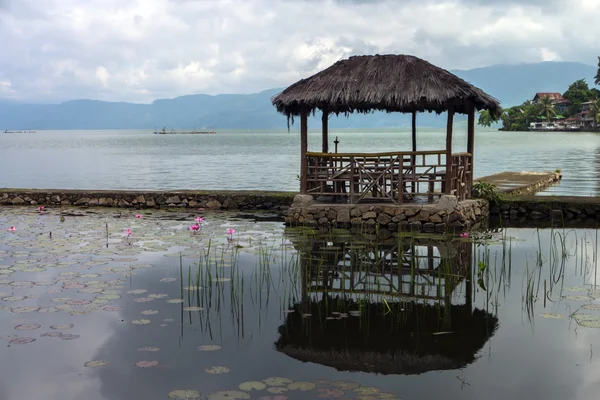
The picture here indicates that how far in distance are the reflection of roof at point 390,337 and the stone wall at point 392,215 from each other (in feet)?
18.4

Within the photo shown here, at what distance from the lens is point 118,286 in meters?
7.67

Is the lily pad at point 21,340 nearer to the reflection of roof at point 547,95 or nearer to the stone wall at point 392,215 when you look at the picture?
the stone wall at point 392,215

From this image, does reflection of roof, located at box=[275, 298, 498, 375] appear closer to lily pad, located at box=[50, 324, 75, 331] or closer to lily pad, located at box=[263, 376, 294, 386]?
lily pad, located at box=[263, 376, 294, 386]

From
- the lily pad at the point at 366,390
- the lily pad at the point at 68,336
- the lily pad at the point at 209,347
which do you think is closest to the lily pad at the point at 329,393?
the lily pad at the point at 366,390

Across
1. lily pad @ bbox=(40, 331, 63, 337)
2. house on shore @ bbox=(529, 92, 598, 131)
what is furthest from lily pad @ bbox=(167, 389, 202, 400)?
house on shore @ bbox=(529, 92, 598, 131)

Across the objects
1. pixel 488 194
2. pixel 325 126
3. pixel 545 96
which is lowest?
pixel 488 194

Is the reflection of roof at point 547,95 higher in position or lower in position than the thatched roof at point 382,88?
higher

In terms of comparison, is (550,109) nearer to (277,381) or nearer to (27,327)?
(27,327)

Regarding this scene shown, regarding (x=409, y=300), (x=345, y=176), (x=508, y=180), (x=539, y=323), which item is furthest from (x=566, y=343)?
(x=508, y=180)

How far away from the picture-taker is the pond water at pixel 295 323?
4922mm

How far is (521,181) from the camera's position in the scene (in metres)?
20.7

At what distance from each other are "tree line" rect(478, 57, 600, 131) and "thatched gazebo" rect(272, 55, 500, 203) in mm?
75956

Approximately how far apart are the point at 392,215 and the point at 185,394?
8403 mm

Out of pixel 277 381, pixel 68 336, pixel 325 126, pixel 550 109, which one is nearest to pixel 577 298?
pixel 277 381
